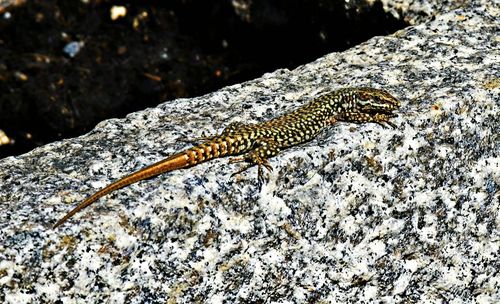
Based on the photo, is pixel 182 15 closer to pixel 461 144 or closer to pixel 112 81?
pixel 112 81

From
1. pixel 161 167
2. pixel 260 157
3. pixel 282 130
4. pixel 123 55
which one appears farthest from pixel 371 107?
pixel 123 55

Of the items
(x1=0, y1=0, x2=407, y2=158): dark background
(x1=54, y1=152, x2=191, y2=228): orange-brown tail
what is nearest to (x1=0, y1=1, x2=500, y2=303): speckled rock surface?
(x1=54, y1=152, x2=191, y2=228): orange-brown tail

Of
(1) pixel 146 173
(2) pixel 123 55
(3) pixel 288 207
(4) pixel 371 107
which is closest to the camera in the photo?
(1) pixel 146 173

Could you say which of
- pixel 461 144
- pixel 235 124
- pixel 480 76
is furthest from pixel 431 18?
pixel 235 124

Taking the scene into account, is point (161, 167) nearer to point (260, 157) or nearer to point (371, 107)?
point (260, 157)

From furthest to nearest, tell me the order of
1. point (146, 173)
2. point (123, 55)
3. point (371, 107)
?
point (123, 55) < point (371, 107) < point (146, 173)

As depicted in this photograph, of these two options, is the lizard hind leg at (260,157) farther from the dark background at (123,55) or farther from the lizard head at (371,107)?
the dark background at (123,55)
